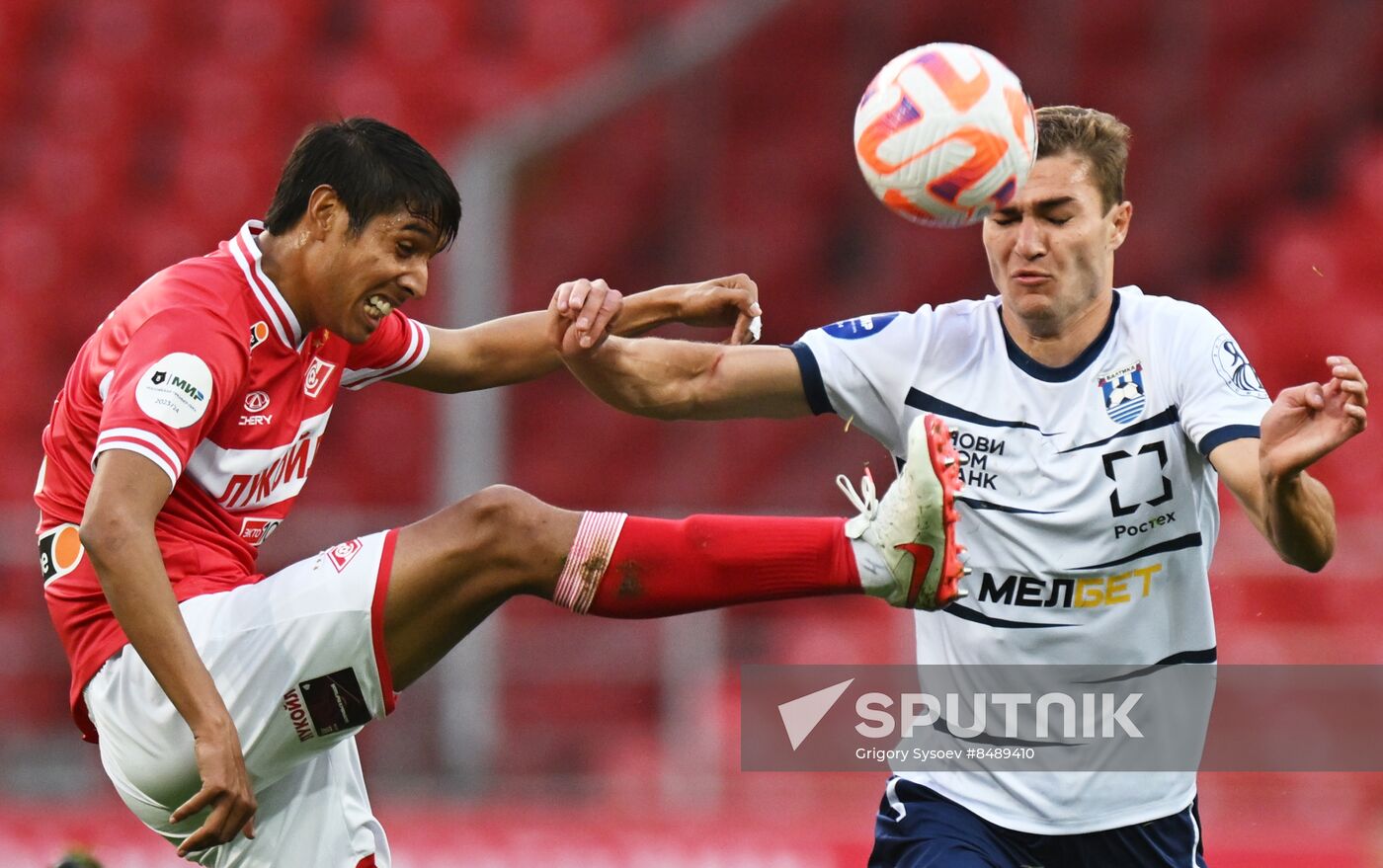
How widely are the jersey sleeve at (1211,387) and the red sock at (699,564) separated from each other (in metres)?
0.83

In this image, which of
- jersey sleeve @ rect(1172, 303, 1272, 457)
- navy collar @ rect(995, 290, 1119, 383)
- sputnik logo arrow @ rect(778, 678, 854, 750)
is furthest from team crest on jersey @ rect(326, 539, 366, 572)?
sputnik logo arrow @ rect(778, 678, 854, 750)

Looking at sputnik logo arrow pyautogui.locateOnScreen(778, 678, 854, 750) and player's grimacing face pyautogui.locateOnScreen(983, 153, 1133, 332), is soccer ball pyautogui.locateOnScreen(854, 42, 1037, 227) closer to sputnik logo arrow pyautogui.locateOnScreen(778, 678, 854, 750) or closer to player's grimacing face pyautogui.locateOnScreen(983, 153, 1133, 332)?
player's grimacing face pyautogui.locateOnScreen(983, 153, 1133, 332)

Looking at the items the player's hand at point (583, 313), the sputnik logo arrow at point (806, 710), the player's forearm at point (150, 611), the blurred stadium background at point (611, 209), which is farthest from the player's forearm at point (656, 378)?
the blurred stadium background at point (611, 209)

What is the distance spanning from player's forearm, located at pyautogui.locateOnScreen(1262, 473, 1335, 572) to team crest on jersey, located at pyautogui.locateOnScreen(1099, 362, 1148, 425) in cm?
42

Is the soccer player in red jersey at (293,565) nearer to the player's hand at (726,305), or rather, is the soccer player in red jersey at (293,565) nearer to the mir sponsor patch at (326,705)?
the mir sponsor patch at (326,705)

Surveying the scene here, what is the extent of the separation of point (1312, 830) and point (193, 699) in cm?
495

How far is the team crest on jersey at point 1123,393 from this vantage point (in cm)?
436

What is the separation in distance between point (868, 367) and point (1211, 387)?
31.8 inches

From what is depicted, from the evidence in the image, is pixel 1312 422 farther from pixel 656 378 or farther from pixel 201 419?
pixel 201 419

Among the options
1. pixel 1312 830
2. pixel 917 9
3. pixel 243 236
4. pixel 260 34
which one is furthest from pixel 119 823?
pixel 917 9

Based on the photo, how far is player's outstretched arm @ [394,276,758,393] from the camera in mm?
4410

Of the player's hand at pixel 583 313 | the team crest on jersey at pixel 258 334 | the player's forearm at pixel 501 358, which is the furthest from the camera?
the player's forearm at pixel 501 358

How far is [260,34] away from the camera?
12.3 meters

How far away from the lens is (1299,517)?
13.2 feet
